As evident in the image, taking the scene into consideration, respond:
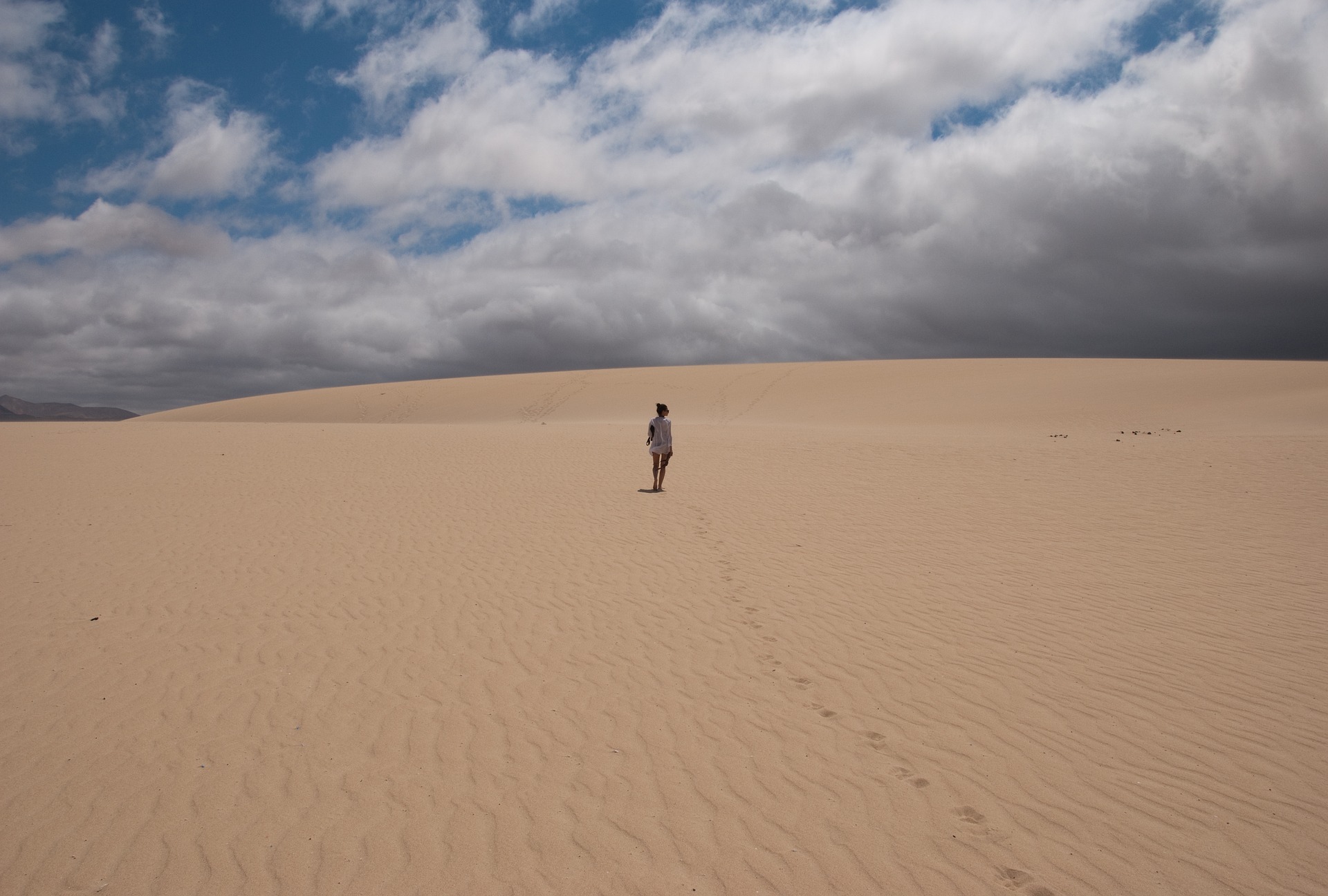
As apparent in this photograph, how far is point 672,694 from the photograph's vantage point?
555cm

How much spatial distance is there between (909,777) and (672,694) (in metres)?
1.87

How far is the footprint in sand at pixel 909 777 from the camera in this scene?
4281 millimetres

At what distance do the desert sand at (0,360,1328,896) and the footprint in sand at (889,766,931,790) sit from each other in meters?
0.02

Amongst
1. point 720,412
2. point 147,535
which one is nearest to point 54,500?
point 147,535

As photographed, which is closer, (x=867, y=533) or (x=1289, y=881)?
(x=1289, y=881)

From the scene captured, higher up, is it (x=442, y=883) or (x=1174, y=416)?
(x=1174, y=416)

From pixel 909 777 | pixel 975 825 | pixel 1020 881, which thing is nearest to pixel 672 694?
pixel 909 777

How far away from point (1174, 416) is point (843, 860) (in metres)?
35.0

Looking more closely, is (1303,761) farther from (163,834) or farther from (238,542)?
(238,542)

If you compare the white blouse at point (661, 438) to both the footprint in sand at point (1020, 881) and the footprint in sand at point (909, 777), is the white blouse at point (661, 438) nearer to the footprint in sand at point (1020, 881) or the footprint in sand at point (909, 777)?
the footprint in sand at point (909, 777)

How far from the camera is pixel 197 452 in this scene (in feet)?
77.7

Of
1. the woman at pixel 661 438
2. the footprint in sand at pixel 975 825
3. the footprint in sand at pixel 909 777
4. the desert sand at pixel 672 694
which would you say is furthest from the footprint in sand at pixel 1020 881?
the woman at pixel 661 438

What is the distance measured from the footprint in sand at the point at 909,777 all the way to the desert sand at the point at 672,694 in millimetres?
17

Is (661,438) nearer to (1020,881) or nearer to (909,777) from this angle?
(909,777)
